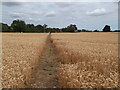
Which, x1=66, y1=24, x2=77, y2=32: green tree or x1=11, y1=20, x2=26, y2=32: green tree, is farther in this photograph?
x1=66, y1=24, x2=77, y2=32: green tree

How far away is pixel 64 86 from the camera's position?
518 cm

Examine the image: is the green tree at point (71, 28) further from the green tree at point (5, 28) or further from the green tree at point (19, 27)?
the green tree at point (5, 28)

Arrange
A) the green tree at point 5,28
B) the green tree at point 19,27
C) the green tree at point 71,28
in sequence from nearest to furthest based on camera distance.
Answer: the green tree at point 5,28, the green tree at point 19,27, the green tree at point 71,28

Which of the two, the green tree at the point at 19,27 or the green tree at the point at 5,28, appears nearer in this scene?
the green tree at the point at 5,28

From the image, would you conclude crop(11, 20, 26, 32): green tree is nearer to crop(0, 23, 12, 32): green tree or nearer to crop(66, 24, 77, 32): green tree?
crop(0, 23, 12, 32): green tree

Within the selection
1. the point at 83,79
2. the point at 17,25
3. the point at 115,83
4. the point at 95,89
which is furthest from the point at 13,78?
the point at 17,25

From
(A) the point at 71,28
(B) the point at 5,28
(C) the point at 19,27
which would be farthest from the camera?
(A) the point at 71,28

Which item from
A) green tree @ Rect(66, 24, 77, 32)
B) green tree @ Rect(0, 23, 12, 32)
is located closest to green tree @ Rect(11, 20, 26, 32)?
green tree @ Rect(0, 23, 12, 32)

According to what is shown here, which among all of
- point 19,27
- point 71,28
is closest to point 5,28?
point 19,27

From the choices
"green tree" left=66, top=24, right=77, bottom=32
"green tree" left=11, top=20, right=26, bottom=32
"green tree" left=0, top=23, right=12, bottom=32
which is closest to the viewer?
"green tree" left=0, top=23, right=12, bottom=32

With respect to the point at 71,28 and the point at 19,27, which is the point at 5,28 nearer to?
the point at 19,27

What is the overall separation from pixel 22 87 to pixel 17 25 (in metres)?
110

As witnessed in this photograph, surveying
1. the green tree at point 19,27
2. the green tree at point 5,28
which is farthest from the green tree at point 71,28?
the green tree at point 5,28

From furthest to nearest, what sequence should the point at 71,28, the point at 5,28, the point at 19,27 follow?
the point at 71,28
the point at 19,27
the point at 5,28
